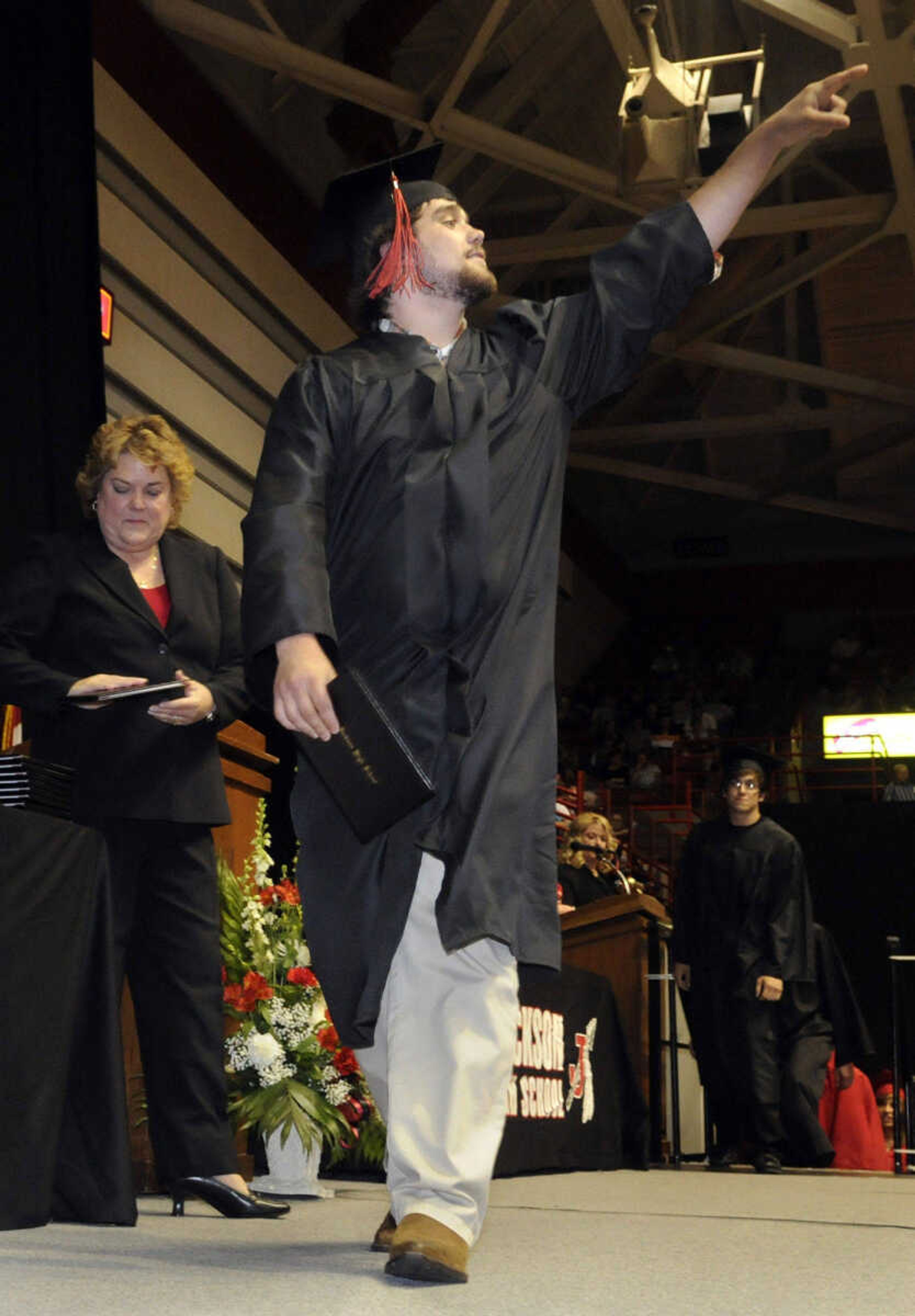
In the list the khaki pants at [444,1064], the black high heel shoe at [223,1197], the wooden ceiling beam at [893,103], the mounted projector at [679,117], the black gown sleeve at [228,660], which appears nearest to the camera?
the khaki pants at [444,1064]

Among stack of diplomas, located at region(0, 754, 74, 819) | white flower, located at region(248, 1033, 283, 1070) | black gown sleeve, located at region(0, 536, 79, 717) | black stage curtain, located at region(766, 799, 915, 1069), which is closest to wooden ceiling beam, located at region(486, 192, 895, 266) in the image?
black stage curtain, located at region(766, 799, 915, 1069)

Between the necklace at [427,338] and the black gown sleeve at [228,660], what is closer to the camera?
the necklace at [427,338]

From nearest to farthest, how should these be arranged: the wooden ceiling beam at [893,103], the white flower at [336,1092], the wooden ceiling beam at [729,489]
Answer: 1. the white flower at [336,1092]
2. the wooden ceiling beam at [893,103]
3. the wooden ceiling beam at [729,489]

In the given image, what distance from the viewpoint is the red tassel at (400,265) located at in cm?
259

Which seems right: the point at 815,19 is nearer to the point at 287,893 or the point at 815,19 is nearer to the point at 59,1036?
the point at 287,893

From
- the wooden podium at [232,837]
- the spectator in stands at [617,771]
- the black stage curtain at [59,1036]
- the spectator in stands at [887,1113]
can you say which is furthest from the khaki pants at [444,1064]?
the spectator in stands at [617,771]

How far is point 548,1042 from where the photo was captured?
5.46 meters

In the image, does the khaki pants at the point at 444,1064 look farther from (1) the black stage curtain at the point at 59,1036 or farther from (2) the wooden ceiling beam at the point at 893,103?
(2) the wooden ceiling beam at the point at 893,103

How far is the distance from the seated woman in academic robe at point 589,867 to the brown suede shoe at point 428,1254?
5.20m

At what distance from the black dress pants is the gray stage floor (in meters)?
0.15

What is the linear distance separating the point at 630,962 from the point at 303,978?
3.04 metres

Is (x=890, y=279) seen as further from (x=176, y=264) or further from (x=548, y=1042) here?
(x=548, y=1042)

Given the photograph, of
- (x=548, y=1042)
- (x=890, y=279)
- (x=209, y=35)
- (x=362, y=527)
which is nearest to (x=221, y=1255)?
(x=362, y=527)

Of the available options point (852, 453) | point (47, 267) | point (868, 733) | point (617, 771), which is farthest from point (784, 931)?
point (868, 733)
